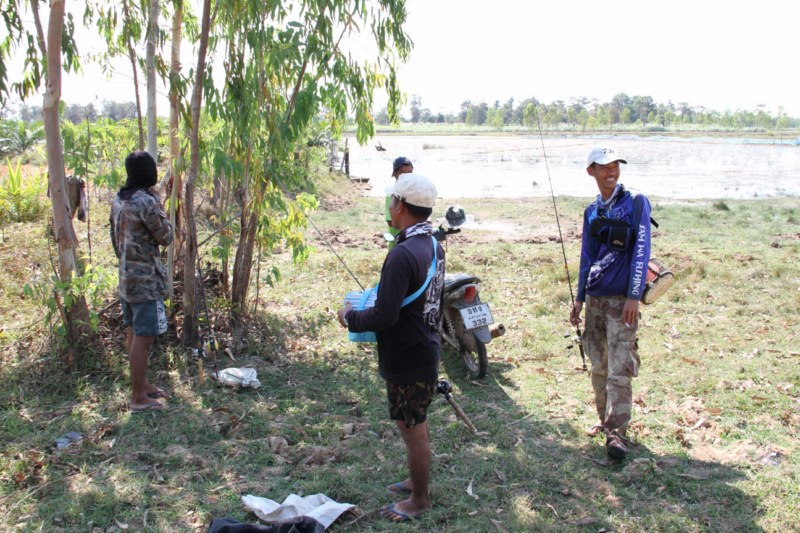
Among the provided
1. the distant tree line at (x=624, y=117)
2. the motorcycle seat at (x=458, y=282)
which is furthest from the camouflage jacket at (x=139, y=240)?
the distant tree line at (x=624, y=117)

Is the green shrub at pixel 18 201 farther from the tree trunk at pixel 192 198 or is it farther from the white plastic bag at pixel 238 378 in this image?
the white plastic bag at pixel 238 378

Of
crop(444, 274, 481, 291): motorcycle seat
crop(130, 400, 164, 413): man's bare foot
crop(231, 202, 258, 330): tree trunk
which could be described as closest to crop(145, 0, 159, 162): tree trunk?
crop(231, 202, 258, 330): tree trunk

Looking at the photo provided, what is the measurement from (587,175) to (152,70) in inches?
1009

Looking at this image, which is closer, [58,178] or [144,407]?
[144,407]

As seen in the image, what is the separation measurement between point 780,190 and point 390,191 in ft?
79.2

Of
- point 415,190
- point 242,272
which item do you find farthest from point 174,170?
point 415,190

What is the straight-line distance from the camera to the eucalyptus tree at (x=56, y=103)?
4.99 meters

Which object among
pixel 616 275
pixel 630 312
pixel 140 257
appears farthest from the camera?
pixel 140 257

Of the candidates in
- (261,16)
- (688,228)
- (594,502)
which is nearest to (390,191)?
(594,502)

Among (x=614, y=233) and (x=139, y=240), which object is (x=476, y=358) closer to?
(x=614, y=233)

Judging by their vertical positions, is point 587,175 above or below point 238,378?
above

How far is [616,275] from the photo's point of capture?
419 centimetres

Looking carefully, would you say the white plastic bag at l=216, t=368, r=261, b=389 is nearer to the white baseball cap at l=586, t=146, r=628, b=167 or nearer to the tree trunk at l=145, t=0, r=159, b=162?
the tree trunk at l=145, t=0, r=159, b=162

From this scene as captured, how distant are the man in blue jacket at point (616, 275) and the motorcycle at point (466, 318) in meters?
1.31
